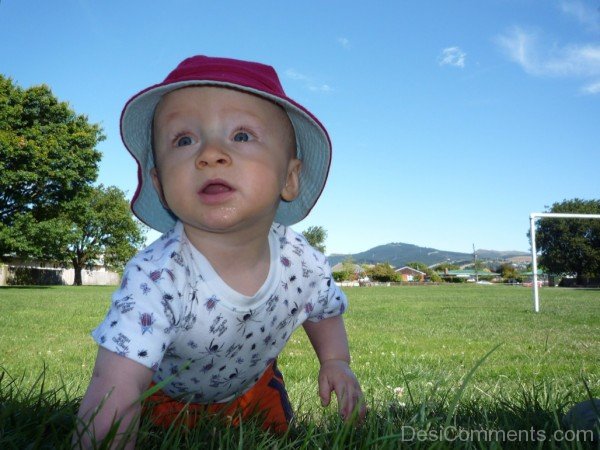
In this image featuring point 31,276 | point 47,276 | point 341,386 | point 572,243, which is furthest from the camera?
point 572,243

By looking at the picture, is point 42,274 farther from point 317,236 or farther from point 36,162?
point 317,236

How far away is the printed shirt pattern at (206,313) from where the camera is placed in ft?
5.70

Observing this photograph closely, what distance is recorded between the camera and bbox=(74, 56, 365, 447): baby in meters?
1.73

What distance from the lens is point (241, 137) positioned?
199 centimetres

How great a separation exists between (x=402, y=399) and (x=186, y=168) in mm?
1965

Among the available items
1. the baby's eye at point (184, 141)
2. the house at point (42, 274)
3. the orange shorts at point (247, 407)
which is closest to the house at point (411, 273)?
the house at point (42, 274)

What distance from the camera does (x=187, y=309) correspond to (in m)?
1.98

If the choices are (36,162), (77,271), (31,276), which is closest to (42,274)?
(31,276)

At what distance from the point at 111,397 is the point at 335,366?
1063mm

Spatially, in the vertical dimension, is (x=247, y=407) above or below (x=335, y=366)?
below

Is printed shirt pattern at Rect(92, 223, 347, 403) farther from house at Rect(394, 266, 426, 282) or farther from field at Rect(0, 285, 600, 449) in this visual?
house at Rect(394, 266, 426, 282)

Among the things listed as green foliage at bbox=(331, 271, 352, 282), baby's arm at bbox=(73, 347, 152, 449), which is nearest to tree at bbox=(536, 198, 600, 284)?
green foliage at bbox=(331, 271, 352, 282)

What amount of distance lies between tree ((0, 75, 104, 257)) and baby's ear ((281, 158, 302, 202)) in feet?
109

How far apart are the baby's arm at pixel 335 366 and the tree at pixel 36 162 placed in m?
Answer: 33.2
